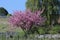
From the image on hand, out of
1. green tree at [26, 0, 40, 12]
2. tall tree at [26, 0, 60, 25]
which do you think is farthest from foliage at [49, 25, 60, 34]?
green tree at [26, 0, 40, 12]

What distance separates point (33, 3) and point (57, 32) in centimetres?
492

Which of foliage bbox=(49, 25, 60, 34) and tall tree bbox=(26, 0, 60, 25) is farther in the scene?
tall tree bbox=(26, 0, 60, 25)

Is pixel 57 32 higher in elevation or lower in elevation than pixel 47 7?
lower

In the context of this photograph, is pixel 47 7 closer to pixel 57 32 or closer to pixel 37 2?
pixel 37 2

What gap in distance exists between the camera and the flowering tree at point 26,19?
2789 cm

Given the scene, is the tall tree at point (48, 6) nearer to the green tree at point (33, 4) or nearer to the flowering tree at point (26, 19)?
the green tree at point (33, 4)

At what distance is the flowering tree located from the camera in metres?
27.9

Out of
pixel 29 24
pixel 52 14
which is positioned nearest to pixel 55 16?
pixel 52 14

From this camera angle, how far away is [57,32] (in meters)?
28.2

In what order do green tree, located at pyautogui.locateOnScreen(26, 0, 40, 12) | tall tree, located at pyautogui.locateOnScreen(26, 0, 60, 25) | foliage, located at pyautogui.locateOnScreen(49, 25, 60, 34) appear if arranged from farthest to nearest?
green tree, located at pyautogui.locateOnScreen(26, 0, 40, 12)
tall tree, located at pyautogui.locateOnScreen(26, 0, 60, 25)
foliage, located at pyautogui.locateOnScreen(49, 25, 60, 34)

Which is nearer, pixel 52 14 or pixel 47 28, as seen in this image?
pixel 47 28

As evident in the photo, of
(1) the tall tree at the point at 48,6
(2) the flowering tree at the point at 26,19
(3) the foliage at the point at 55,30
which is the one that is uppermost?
(1) the tall tree at the point at 48,6

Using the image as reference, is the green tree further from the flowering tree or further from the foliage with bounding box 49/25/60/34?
the foliage with bounding box 49/25/60/34

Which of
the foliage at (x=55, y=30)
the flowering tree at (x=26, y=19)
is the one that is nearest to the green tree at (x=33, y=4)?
the flowering tree at (x=26, y=19)
